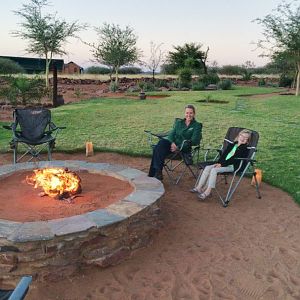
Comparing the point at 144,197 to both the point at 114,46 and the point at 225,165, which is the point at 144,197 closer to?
the point at 225,165

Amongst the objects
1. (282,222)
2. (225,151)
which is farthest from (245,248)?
(225,151)

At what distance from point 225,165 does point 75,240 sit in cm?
218

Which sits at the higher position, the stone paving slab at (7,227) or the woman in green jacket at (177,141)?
the woman in green jacket at (177,141)

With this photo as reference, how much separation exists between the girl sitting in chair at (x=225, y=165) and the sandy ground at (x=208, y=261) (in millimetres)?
223

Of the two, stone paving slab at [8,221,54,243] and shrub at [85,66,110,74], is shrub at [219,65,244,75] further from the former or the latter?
stone paving slab at [8,221,54,243]

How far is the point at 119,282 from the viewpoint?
8.55 feet

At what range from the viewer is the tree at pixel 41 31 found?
22.4 metres

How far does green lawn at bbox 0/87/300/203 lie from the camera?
5661 millimetres

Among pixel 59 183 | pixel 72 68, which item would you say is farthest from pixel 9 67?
pixel 59 183

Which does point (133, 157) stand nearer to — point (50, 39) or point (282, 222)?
point (282, 222)

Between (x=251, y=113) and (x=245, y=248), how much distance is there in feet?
31.7

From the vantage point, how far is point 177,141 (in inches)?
192

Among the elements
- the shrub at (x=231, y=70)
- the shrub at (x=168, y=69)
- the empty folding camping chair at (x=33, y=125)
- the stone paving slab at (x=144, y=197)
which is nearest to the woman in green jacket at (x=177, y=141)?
the stone paving slab at (x=144, y=197)

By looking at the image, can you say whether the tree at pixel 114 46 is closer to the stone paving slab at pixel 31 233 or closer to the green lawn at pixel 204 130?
the green lawn at pixel 204 130
